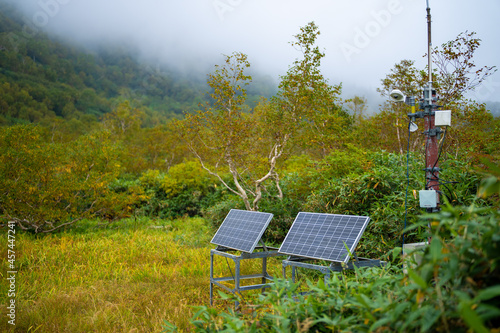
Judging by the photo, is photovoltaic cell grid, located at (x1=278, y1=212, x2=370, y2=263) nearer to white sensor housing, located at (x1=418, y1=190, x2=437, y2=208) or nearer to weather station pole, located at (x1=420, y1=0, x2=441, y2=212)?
white sensor housing, located at (x1=418, y1=190, x2=437, y2=208)

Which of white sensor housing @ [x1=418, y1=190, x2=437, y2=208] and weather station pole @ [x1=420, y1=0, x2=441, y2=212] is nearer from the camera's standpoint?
white sensor housing @ [x1=418, y1=190, x2=437, y2=208]

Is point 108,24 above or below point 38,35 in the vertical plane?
above

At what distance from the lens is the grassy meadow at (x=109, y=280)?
4770mm

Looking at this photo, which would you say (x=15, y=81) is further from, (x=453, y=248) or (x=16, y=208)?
(x=453, y=248)

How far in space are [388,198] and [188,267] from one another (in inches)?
158

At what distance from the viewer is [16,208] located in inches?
392

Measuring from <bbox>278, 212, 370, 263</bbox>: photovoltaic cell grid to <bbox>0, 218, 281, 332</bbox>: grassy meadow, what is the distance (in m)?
1.44

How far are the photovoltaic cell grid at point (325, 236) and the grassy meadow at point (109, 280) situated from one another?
1.44m

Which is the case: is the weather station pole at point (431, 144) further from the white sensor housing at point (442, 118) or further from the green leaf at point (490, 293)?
the green leaf at point (490, 293)

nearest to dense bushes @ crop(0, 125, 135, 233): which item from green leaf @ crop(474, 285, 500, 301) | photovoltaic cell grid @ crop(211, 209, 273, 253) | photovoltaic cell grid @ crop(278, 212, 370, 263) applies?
photovoltaic cell grid @ crop(211, 209, 273, 253)

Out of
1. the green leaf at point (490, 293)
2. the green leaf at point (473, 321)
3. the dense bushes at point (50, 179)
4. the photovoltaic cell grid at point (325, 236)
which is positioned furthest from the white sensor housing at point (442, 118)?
the dense bushes at point (50, 179)

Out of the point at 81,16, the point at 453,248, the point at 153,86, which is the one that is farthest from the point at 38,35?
the point at 453,248

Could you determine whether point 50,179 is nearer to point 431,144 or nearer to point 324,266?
point 324,266

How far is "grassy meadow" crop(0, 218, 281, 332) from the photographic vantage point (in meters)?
4.77
